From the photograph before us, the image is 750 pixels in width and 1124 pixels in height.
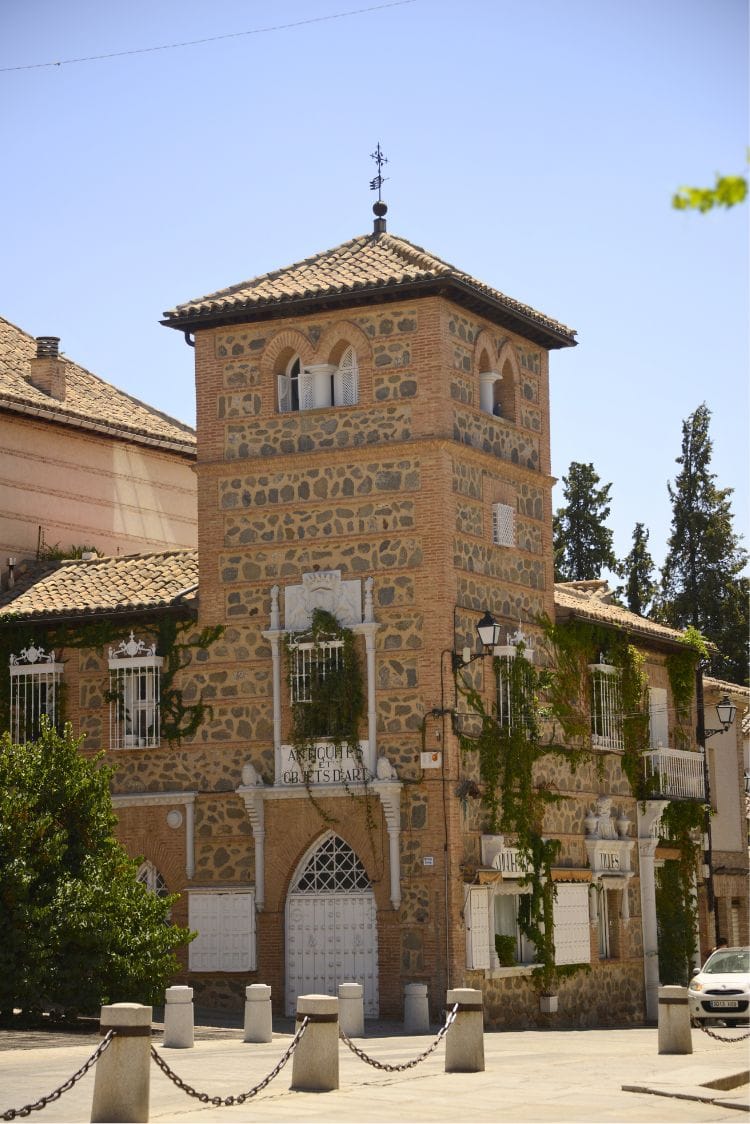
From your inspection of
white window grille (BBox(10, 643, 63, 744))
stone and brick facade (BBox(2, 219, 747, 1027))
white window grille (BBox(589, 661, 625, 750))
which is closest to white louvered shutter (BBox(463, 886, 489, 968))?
stone and brick facade (BBox(2, 219, 747, 1027))

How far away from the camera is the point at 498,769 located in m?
29.2

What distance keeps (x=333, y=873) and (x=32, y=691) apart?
6.30m

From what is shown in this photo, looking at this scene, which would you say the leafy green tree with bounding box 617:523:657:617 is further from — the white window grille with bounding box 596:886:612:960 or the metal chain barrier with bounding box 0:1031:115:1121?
the metal chain barrier with bounding box 0:1031:115:1121

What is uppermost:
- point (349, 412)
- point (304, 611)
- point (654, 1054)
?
point (349, 412)

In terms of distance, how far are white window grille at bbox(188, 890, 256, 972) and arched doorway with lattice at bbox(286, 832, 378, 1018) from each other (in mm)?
618

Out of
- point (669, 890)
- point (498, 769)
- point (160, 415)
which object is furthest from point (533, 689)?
point (160, 415)

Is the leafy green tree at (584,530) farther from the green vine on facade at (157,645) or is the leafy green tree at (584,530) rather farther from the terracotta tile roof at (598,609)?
the green vine on facade at (157,645)

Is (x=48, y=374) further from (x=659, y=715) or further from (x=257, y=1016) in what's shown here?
(x=257, y=1016)

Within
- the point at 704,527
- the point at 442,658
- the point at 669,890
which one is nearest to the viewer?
the point at 442,658

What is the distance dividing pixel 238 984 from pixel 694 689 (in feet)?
39.9

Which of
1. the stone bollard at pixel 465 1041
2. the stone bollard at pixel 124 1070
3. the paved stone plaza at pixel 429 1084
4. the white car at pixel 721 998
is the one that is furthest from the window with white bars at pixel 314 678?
the stone bollard at pixel 124 1070

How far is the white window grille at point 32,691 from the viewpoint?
102 feet

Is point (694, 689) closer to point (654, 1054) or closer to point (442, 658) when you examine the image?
point (442, 658)

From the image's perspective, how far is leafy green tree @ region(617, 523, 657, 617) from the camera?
53.2 m
